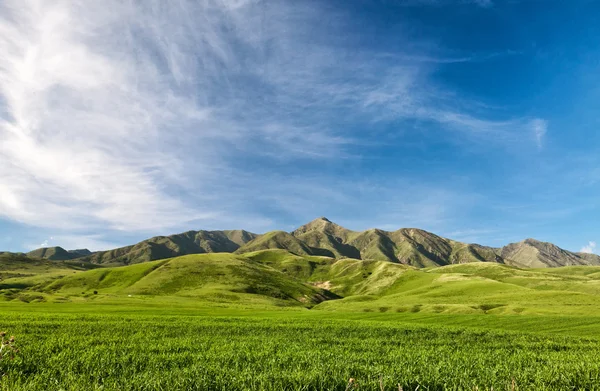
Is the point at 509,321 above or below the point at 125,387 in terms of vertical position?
below

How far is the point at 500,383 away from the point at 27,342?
24.8 meters

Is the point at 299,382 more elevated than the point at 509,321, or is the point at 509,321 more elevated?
the point at 299,382

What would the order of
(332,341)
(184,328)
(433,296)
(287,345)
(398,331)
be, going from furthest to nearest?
(433,296), (398,331), (184,328), (332,341), (287,345)

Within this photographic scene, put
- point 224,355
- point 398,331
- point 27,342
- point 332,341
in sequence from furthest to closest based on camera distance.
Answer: point 398,331 → point 332,341 → point 27,342 → point 224,355

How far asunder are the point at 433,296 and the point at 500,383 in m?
160

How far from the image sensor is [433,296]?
157500 millimetres

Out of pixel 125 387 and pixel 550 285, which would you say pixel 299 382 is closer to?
pixel 125 387

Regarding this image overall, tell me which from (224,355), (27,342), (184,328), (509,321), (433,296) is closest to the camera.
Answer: (224,355)

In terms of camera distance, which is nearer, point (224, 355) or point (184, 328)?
point (224, 355)

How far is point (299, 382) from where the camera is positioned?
10992 millimetres

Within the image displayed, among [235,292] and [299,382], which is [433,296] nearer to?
[235,292]

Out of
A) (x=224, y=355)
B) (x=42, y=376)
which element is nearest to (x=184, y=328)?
(x=224, y=355)

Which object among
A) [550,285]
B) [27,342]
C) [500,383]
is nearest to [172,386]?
[500,383]

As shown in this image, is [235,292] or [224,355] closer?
[224,355]
